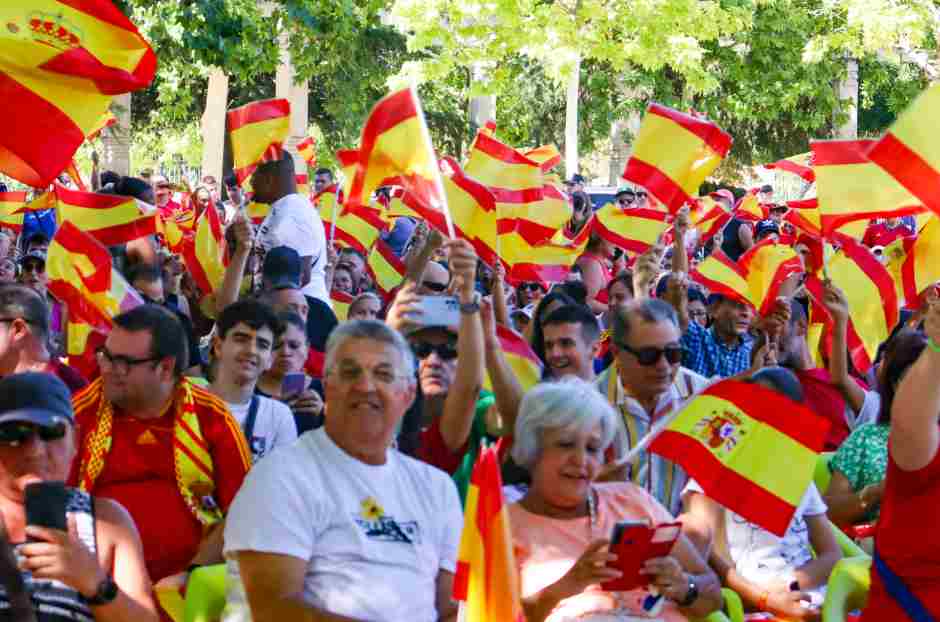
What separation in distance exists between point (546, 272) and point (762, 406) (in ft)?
16.2

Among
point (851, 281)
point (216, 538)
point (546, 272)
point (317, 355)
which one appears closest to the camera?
point (216, 538)

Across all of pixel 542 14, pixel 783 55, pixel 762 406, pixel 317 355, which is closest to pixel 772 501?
pixel 762 406

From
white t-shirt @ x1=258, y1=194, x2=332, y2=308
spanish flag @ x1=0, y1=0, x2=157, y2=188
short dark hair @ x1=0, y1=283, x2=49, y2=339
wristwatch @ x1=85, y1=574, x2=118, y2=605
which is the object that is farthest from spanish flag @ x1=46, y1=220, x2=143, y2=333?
wristwatch @ x1=85, y1=574, x2=118, y2=605

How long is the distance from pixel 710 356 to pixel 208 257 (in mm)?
3243

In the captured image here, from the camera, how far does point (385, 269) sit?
38.6 ft

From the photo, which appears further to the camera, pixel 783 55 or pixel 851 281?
pixel 783 55

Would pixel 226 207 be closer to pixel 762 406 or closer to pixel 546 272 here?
pixel 546 272

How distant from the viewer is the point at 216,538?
230 inches

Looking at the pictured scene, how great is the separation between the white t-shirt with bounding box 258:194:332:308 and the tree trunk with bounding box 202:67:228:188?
14754 mm

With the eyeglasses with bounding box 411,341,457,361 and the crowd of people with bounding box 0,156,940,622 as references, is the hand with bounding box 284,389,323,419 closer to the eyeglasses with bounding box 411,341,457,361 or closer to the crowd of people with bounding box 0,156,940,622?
the crowd of people with bounding box 0,156,940,622

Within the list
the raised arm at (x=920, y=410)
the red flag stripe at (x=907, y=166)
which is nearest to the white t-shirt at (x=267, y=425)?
the red flag stripe at (x=907, y=166)

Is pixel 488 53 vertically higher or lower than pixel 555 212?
higher

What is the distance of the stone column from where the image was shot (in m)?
21.2

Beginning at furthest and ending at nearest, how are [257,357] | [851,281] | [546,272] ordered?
[546,272] → [851,281] → [257,357]
